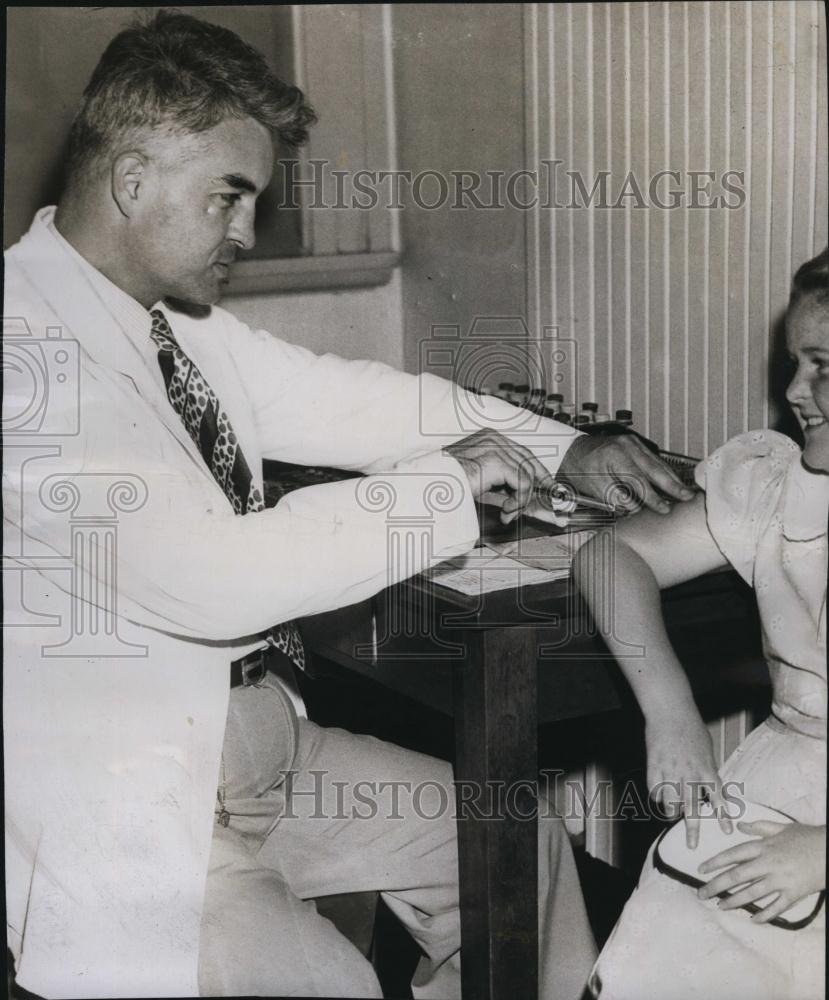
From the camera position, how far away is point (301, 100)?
1605mm

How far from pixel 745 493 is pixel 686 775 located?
38cm

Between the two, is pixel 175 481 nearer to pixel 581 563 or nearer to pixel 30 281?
pixel 30 281

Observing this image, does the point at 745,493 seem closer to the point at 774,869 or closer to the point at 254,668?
the point at 774,869

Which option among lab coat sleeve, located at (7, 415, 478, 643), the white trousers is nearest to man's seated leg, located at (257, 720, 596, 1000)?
the white trousers

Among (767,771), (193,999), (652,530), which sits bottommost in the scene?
(193,999)

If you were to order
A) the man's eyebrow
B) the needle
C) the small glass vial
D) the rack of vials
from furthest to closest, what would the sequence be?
the small glass vial, the rack of vials, the needle, the man's eyebrow

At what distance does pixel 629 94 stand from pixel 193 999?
150 centimetres

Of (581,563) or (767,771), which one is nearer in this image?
(767,771)

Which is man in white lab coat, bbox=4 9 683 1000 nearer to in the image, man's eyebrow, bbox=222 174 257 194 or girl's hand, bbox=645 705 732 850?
man's eyebrow, bbox=222 174 257 194

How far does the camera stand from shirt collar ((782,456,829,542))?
1462 millimetres

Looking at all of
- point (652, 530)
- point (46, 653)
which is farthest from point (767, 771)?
point (46, 653)

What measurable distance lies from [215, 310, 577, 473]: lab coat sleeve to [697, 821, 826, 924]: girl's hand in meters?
0.69

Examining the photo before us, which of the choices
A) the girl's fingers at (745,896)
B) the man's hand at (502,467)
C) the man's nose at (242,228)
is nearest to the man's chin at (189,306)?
the man's nose at (242,228)

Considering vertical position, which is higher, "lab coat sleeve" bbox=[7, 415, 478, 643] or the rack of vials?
the rack of vials
